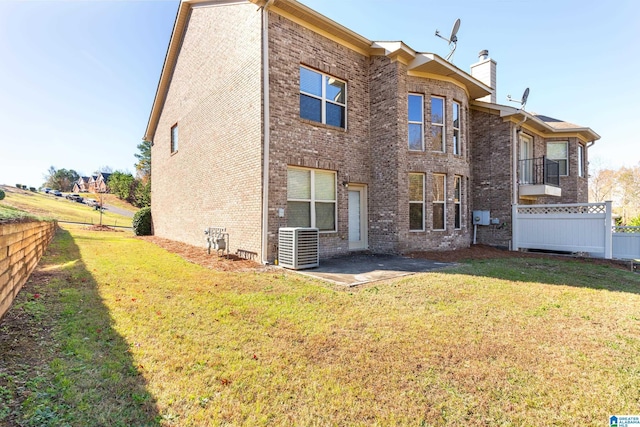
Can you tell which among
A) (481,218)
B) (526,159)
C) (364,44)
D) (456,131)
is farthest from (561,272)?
(364,44)

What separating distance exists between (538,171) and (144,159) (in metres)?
48.6

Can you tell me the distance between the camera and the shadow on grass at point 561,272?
259 inches

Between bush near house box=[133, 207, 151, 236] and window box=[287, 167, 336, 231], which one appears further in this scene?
bush near house box=[133, 207, 151, 236]

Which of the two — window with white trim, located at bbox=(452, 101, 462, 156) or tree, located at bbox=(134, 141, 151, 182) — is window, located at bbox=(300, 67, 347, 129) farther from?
tree, located at bbox=(134, 141, 151, 182)

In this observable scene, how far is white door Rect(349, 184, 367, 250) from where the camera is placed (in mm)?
10367

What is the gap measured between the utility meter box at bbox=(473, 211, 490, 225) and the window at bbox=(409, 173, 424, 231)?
4.86 metres

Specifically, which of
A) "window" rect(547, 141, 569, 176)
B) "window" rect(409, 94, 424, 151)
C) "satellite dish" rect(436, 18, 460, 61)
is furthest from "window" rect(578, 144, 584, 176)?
"window" rect(409, 94, 424, 151)

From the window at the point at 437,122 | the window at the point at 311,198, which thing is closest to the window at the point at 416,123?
the window at the point at 437,122

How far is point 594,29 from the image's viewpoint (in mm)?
10859

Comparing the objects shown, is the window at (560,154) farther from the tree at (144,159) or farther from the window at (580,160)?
the tree at (144,159)

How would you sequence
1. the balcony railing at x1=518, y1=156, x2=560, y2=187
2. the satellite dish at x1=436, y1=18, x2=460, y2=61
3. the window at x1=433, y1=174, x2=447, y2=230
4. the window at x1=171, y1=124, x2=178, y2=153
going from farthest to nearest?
the window at x1=171, y1=124, x2=178, y2=153, the balcony railing at x1=518, y1=156, x2=560, y2=187, the satellite dish at x1=436, y1=18, x2=460, y2=61, the window at x1=433, y1=174, x2=447, y2=230

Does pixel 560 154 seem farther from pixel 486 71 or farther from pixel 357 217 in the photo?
pixel 357 217

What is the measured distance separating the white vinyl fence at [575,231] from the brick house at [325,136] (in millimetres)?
785

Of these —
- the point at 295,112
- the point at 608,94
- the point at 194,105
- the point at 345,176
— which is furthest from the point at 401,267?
the point at 608,94
